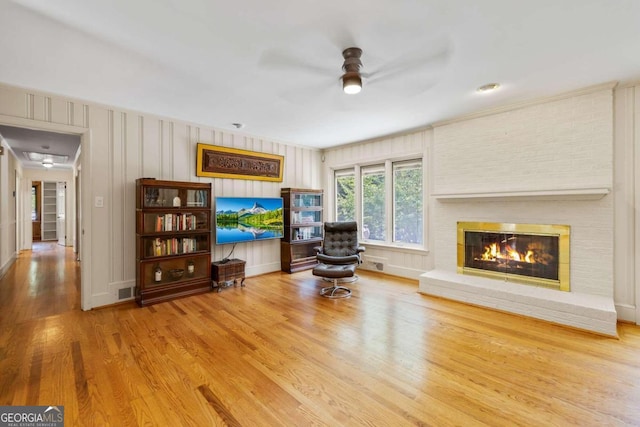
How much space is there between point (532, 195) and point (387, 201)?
7.44ft

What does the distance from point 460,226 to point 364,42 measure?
3029 millimetres

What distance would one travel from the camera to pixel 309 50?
225 cm

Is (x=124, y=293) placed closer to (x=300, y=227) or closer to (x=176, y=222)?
(x=176, y=222)

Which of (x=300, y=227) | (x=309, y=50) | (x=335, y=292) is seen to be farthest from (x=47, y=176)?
(x=309, y=50)

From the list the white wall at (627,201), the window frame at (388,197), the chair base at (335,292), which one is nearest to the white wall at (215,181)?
the white wall at (627,201)

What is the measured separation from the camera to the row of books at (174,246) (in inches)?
147

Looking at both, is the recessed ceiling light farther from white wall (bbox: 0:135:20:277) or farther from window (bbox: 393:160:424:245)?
white wall (bbox: 0:135:20:277)

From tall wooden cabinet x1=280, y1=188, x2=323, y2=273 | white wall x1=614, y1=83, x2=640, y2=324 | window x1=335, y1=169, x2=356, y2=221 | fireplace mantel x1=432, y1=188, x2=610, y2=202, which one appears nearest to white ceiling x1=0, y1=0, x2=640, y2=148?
white wall x1=614, y1=83, x2=640, y2=324

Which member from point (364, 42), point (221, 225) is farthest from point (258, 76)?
point (221, 225)

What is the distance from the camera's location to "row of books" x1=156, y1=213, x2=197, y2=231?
3.79 metres

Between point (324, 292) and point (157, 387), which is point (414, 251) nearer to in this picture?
point (324, 292)

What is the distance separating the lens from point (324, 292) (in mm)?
4012

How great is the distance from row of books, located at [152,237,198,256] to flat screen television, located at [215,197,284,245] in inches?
15.1

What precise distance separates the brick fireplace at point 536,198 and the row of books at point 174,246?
3.45 m
